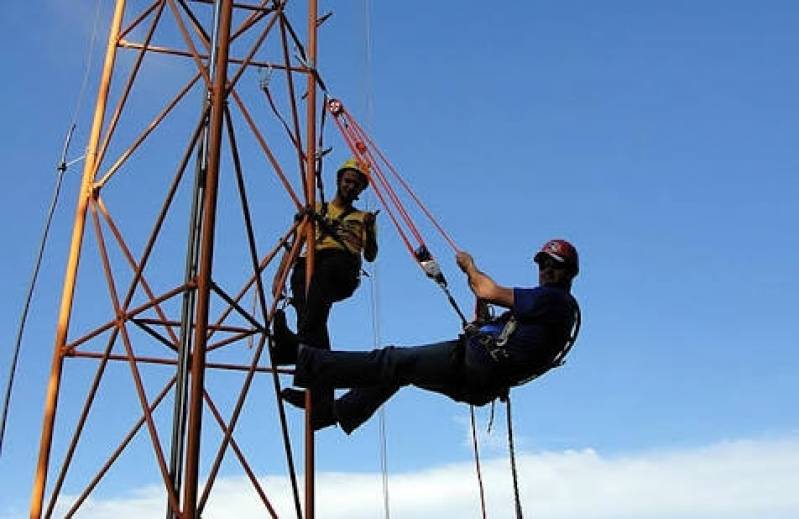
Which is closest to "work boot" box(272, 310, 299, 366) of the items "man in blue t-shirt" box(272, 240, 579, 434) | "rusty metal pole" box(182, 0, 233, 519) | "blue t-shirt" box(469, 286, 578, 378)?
"man in blue t-shirt" box(272, 240, 579, 434)

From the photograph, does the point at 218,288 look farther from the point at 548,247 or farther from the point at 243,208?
the point at 548,247

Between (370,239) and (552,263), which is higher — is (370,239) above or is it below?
above

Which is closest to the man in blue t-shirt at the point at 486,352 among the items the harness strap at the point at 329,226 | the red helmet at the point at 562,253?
the red helmet at the point at 562,253

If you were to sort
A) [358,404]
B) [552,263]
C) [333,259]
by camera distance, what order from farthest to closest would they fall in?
[333,259]
[358,404]
[552,263]

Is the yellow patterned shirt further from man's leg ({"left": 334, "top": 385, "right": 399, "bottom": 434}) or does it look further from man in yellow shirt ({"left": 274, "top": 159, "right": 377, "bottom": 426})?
man's leg ({"left": 334, "top": 385, "right": 399, "bottom": 434})

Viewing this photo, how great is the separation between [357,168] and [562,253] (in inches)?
106

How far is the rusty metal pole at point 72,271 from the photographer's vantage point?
832 centimetres

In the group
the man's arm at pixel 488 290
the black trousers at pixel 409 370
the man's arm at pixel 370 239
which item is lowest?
the black trousers at pixel 409 370

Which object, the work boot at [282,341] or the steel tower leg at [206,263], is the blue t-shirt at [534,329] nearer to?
the work boot at [282,341]

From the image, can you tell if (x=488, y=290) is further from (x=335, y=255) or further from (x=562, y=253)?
(x=335, y=255)

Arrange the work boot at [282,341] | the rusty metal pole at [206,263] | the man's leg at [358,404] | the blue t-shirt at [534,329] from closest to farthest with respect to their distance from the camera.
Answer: the blue t-shirt at [534,329]
the rusty metal pole at [206,263]
the work boot at [282,341]
the man's leg at [358,404]

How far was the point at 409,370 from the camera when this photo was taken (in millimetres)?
7074

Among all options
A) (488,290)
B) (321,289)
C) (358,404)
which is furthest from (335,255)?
(488,290)

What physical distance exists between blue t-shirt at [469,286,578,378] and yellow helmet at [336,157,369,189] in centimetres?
273
